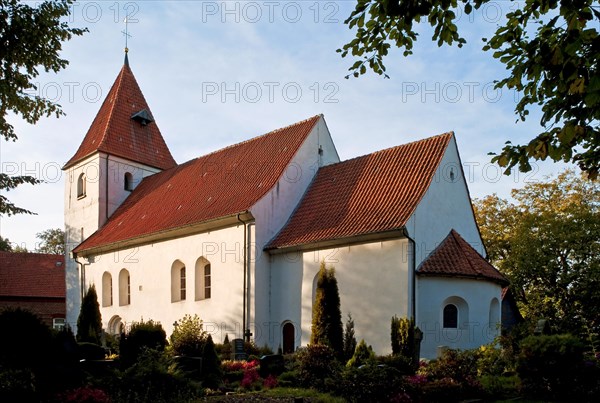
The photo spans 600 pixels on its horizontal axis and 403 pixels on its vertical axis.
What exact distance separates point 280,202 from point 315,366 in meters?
10.1

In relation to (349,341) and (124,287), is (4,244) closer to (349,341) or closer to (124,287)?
(124,287)

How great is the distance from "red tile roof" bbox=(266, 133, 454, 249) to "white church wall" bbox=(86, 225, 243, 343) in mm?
1923

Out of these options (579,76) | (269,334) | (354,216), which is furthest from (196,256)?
(579,76)

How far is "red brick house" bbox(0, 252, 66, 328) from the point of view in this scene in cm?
3728

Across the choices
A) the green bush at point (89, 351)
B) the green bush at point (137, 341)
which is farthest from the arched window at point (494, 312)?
the green bush at point (89, 351)

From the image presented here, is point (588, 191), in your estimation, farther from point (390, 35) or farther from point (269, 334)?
point (390, 35)

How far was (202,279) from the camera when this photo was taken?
80.5 ft

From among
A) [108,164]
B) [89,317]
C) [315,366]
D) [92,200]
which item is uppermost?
[108,164]

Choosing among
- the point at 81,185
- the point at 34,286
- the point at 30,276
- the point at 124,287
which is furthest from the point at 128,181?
the point at 30,276

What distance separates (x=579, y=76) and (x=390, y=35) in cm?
239

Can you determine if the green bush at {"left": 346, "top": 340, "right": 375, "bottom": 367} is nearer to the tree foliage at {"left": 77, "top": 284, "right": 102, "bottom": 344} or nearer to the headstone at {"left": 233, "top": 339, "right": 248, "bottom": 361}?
the headstone at {"left": 233, "top": 339, "right": 248, "bottom": 361}

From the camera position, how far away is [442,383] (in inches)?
494

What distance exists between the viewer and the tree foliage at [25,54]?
12352mm

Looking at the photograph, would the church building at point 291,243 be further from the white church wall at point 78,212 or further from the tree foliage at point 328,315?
the tree foliage at point 328,315
